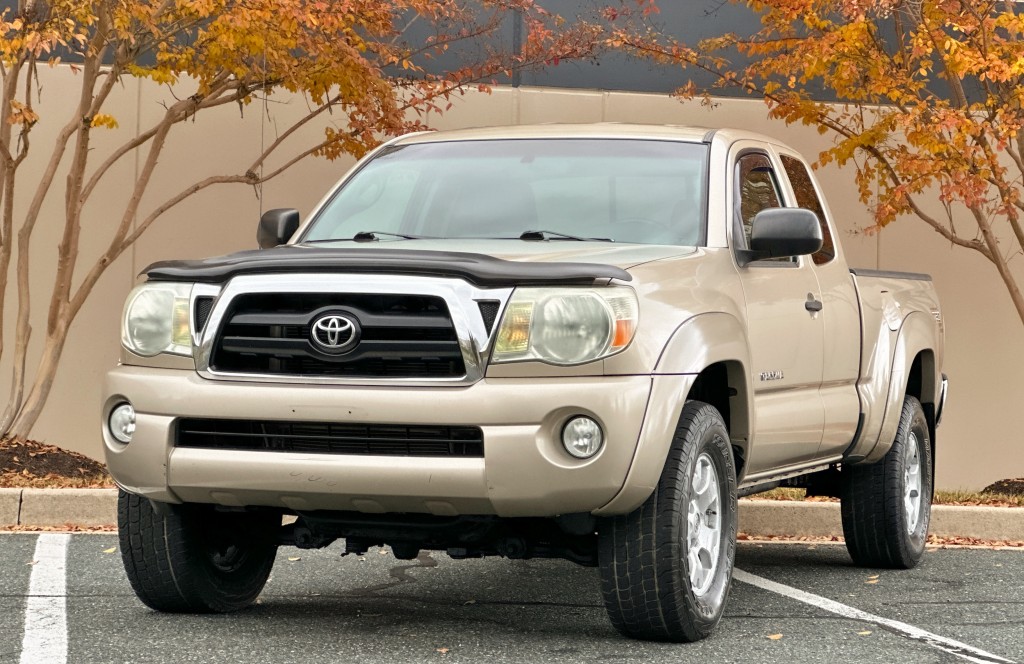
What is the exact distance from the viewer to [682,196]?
20.7ft

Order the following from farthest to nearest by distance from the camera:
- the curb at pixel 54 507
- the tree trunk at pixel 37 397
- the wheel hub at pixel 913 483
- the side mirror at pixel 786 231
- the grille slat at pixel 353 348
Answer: the tree trunk at pixel 37 397 < the curb at pixel 54 507 < the wheel hub at pixel 913 483 < the side mirror at pixel 786 231 < the grille slat at pixel 353 348

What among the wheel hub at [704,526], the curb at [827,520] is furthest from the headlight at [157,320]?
the curb at [827,520]

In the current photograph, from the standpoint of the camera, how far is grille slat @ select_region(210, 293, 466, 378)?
501 centimetres

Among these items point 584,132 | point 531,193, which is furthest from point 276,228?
point 584,132

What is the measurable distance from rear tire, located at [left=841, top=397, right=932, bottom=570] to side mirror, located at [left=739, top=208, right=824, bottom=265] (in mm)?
2140

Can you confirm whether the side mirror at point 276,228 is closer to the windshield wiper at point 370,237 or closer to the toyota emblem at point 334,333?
the windshield wiper at point 370,237

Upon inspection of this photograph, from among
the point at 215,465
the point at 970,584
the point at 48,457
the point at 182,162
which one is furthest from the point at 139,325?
the point at 182,162

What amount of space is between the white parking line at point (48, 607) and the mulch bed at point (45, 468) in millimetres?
1731

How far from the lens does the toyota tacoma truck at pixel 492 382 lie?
16.3ft

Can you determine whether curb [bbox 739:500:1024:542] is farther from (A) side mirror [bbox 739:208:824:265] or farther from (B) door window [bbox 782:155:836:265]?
(A) side mirror [bbox 739:208:824:265]

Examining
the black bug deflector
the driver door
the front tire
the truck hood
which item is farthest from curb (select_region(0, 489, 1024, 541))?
the black bug deflector

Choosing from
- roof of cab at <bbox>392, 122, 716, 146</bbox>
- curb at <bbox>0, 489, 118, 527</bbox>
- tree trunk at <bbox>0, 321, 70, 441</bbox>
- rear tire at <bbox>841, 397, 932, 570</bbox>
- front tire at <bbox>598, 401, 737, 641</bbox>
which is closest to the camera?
front tire at <bbox>598, 401, 737, 641</bbox>

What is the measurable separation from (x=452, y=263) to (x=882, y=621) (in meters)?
2.48

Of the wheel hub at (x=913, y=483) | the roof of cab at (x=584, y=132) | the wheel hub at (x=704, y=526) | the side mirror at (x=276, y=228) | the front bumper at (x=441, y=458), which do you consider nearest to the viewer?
the front bumper at (x=441, y=458)
